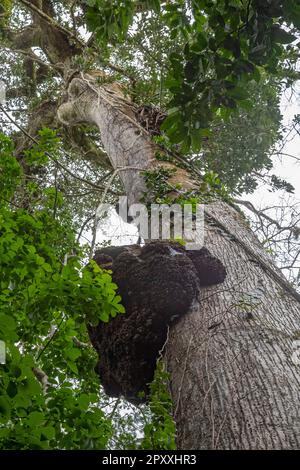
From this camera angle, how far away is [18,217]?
2754 millimetres

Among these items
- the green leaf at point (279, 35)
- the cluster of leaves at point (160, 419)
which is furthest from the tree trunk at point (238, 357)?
the green leaf at point (279, 35)

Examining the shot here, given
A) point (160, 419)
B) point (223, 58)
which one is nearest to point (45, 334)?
point (160, 419)

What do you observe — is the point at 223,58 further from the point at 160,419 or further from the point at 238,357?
the point at 160,419

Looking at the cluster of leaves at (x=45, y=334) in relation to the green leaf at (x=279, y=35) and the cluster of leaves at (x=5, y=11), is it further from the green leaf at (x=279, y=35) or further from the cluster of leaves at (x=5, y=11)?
the cluster of leaves at (x=5, y=11)

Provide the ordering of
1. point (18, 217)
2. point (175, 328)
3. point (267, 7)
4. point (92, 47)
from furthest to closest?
point (92, 47), point (18, 217), point (175, 328), point (267, 7)

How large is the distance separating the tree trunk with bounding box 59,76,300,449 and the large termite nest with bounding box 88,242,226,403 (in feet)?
0.29

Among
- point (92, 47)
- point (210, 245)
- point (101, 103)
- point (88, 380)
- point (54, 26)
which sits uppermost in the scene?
point (54, 26)

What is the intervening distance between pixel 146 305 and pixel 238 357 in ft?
1.96

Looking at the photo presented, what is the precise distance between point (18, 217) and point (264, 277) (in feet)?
4.67

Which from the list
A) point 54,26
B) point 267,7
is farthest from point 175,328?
point 54,26

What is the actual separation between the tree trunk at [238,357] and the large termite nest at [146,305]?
0.09m

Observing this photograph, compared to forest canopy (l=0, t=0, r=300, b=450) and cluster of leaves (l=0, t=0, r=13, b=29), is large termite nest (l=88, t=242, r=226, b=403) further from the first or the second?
cluster of leaves (l=0, t=0, r=13, b=29)

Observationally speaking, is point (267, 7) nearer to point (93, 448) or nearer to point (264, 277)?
point (264, 277)

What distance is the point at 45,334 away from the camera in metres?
2.47
